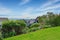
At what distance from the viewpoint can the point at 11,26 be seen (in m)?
17.4

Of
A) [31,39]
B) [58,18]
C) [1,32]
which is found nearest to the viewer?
[31,39]

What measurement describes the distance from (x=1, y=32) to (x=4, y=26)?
732 millimetres

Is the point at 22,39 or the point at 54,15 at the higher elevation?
the point at 54,15

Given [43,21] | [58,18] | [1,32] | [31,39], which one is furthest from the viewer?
[43,21]

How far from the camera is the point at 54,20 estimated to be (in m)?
21.5

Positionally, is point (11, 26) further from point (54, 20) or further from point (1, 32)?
point (54, 20)

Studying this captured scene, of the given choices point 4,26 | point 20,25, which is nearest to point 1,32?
point 4,26

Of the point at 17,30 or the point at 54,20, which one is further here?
the point at 54,20

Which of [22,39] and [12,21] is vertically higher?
[12,21]

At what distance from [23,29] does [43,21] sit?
567 centimetres

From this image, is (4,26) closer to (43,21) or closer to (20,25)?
(20,25)

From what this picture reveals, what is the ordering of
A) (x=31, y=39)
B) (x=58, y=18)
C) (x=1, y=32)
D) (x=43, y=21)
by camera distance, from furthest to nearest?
(x=43, y=21), (x=58, y=18), (x=1, y=32), (x=31, y=39)

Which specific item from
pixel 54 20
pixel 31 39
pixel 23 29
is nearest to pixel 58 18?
pixel 54 20

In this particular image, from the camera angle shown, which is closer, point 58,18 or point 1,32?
point 1,32
